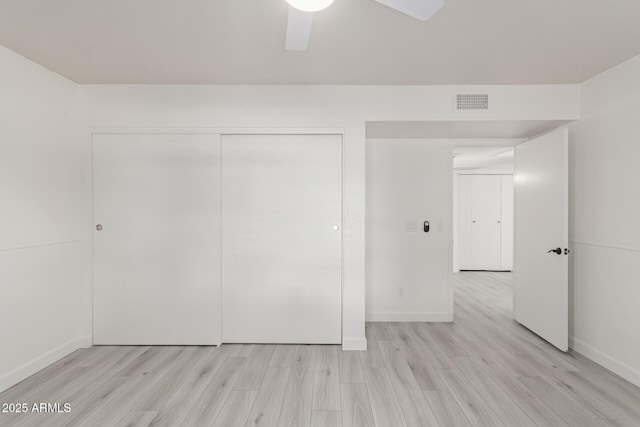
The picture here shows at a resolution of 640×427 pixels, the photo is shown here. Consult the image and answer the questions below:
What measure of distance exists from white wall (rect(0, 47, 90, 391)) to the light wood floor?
0.26 metres

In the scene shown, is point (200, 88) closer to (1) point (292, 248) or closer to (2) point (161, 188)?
(2) point (161, 188)

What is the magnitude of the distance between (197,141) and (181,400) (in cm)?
202

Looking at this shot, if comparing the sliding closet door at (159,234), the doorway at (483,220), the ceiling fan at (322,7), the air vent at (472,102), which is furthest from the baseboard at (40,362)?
the doorway at (483,220)

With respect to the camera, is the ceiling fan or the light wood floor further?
the light wood floor

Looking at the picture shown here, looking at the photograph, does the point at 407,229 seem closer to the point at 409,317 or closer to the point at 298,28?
the point at 409,317

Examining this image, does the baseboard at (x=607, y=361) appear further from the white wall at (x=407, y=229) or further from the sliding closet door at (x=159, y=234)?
the sliding closet door at (x=159, y=234)

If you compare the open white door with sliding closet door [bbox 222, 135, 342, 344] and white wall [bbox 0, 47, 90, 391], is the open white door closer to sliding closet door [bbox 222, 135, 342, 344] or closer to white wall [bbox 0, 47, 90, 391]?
sliding closet door [bbox 222, 135, 342, 344]

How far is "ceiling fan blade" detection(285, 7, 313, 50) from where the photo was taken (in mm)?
1336

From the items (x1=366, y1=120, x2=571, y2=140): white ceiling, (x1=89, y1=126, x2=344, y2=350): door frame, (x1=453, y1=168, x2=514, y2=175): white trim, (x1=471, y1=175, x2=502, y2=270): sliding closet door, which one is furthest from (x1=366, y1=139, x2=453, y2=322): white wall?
(x1=471, y1=175, x2=502, y2=270): sliding closet door

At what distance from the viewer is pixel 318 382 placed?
2.13 metres

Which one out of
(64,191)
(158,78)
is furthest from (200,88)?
(64,191)

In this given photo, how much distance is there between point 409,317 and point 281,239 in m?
1.78

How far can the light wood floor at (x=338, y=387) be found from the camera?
1.77 meters

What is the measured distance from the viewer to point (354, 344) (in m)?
2.65
